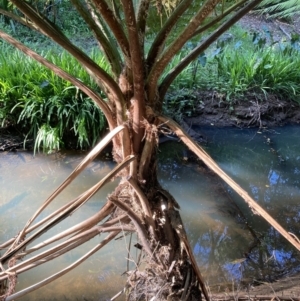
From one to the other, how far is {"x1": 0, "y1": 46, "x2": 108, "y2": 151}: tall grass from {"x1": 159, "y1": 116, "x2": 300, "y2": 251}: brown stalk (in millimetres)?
1855

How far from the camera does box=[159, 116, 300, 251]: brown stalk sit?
0.82 m

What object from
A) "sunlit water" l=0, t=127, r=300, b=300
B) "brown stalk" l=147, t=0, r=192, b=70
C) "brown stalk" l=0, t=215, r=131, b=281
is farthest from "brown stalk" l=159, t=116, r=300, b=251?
"sunlit water" l=0, t=127, r=300, b=300

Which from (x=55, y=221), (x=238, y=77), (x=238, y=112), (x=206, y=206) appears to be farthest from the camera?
(x=238, y=77)

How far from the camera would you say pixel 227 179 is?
0.87m

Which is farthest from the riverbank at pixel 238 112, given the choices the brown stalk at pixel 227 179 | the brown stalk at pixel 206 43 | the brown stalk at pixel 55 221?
the brown stalk at pixel 55 221

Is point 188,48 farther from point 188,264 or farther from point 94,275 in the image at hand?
point 188,264

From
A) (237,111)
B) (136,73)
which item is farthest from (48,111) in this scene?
(136,73)

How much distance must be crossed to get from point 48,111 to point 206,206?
141 centimetres

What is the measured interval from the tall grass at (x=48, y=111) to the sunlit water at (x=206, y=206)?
6.3 inches

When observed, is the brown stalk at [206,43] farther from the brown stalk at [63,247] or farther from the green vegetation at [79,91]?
the green vegetation at [79,91]

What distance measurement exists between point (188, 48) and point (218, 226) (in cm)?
238

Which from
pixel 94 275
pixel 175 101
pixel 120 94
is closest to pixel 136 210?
pixel 120 94

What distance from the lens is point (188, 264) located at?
104 centimetres

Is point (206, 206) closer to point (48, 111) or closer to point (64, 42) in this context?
point (48, 111)
